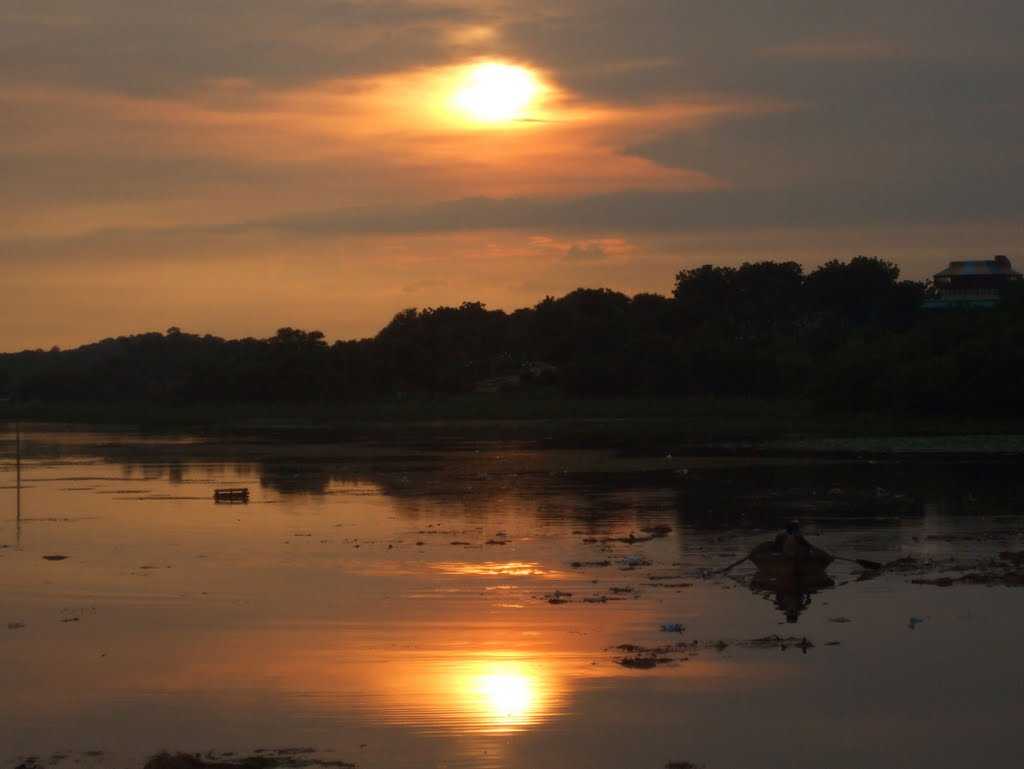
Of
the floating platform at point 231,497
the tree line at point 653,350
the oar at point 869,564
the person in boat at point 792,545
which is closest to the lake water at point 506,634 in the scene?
the oar at point 869,564

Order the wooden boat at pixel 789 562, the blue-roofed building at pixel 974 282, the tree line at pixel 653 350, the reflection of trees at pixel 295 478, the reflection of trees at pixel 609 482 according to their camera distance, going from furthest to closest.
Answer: the blue-roofed building at pixel 974 282 < the tree line at pixel 653 350 < the reflection of trees at pixel 295 478 < the reflection of trees at pixel 609 482 < the wooden boat at pixel 789 562

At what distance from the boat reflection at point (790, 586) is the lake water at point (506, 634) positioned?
0.36 ft

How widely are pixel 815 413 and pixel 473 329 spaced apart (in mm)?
75003

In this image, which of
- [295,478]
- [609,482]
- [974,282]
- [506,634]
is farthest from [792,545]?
[974,282]

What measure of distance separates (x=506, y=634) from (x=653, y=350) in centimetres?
10552

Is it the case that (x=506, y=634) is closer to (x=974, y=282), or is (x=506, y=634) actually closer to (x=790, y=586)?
(x=790, y=586)

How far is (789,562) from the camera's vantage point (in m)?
27.8

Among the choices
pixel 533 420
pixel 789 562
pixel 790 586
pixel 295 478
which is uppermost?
pixel 789 562

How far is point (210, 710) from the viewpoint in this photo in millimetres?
18781

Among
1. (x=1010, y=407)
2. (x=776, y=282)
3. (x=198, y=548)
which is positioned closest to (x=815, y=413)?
(x=1010, y=407)

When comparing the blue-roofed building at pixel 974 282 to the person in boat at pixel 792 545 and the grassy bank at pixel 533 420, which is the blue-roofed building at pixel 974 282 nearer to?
the grassy bank at pixel 533 420

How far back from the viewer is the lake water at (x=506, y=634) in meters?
17.2

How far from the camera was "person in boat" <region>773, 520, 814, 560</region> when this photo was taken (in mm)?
27875

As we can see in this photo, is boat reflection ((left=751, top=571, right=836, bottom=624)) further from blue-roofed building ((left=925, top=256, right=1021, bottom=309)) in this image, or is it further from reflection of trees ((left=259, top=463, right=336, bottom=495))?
blue-roofed building ((left=925, top=256, right=1021, bottom=309))
